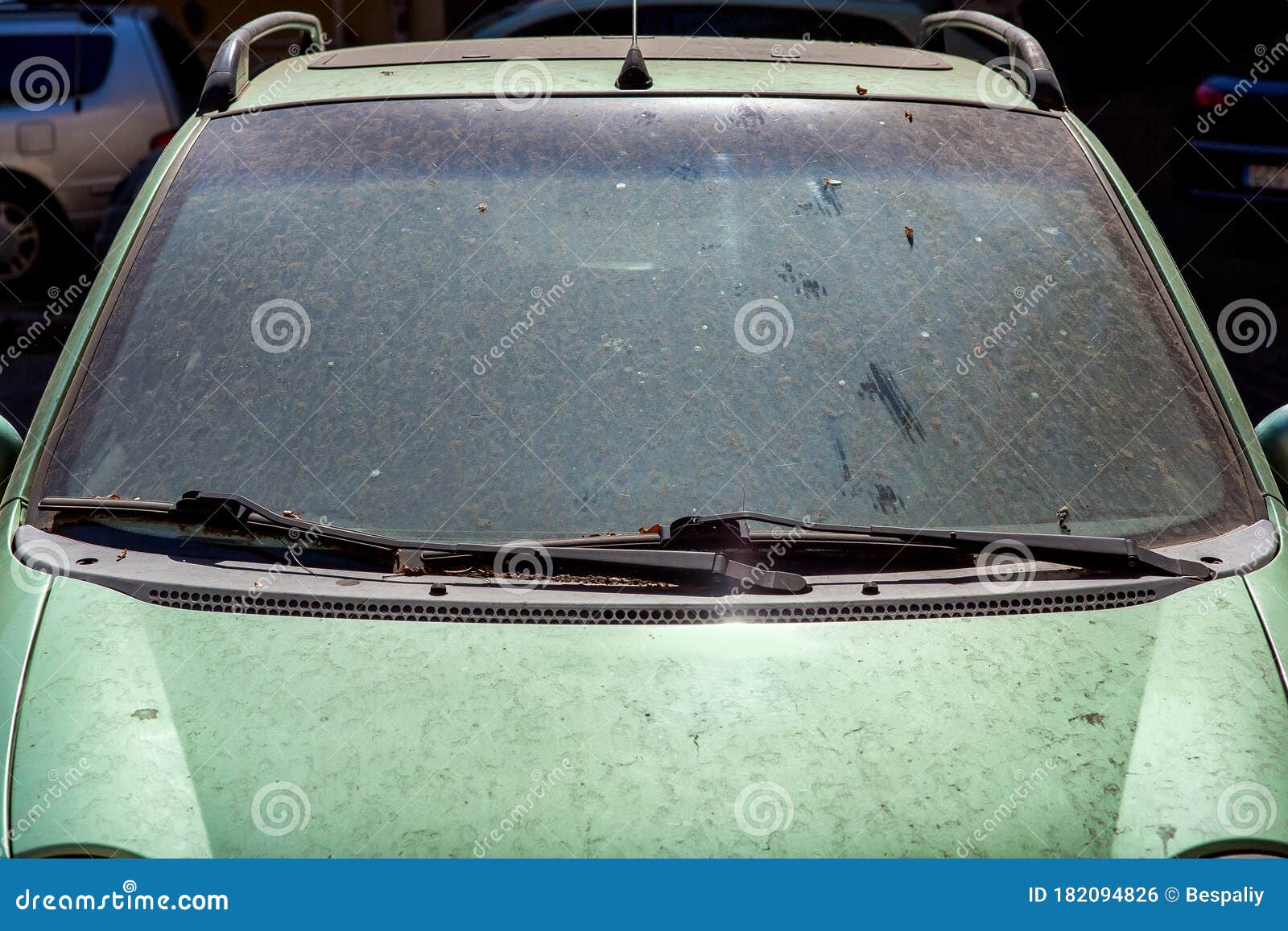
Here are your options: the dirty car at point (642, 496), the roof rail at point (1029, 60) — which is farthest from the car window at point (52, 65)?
the roof rail at point (1029, 60)

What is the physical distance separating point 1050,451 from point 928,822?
807 mm

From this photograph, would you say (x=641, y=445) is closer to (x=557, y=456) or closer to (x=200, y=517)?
(x=557, y=456)

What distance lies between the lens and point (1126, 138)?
11.6 metres

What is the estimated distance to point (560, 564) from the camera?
2258 millimetres
